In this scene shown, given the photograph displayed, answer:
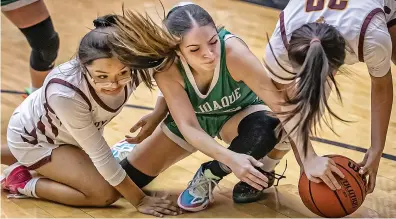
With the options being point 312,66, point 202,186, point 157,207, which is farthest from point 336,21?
point 157,207

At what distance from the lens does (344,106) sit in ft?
8.85

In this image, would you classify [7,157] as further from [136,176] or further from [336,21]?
[336,21]

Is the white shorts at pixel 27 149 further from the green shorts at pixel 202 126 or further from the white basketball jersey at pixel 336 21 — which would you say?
the white basketball jersey at pixel 336 21

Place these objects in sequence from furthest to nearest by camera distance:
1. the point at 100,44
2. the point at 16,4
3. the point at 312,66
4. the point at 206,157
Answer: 1. the point at 16,4
2. the point at 206,157
3. the point at 100,44
4. the point at 312,66

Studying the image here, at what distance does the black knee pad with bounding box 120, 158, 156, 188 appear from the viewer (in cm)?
210

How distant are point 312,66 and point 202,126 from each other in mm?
567

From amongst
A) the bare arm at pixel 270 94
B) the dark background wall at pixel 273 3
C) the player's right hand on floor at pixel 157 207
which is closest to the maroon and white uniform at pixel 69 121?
the player's right hand on floor at pixel 157 207

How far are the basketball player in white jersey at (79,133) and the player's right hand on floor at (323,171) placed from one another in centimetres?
44

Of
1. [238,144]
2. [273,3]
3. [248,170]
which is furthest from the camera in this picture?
[273,3]

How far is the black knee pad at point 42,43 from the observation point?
2709mm

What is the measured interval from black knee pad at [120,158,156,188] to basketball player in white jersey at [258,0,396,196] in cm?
57

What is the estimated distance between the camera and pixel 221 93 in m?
1.91

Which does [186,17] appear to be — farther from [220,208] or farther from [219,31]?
[220,208]

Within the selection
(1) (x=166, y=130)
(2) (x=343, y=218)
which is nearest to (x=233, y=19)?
(1) (x=166, y=130)
